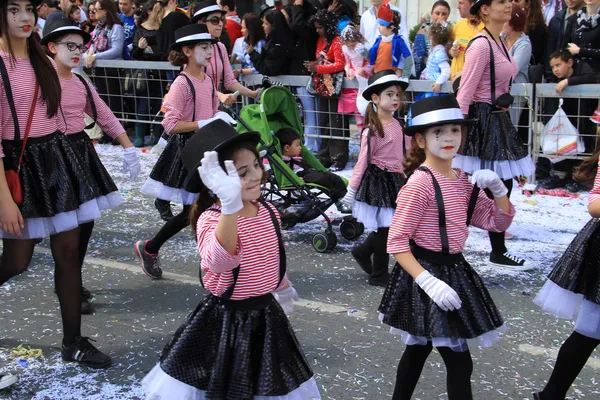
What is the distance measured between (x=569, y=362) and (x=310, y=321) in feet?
6.57

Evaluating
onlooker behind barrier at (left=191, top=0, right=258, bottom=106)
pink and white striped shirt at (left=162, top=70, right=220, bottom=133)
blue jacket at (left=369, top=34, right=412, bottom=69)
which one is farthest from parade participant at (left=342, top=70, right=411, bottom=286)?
blue jacket at (left=369, top=34, right=412, bottom=69)

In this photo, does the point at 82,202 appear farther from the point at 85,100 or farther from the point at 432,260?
the point at 432,260

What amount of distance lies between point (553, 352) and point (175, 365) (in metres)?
2.62

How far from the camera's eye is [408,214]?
3580 mm

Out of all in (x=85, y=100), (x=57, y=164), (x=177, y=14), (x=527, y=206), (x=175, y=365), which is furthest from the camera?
(x=177, y=14)

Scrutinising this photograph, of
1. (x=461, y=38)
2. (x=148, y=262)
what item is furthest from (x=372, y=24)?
(x=148, y=262)

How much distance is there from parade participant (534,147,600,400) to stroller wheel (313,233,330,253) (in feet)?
10.3

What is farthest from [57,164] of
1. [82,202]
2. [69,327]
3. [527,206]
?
[527,206]

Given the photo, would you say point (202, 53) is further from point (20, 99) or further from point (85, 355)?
point (85, 355)

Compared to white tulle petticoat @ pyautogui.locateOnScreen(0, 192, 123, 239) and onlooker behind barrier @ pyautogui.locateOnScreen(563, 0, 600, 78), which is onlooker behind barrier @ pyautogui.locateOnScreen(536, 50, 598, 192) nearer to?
onlooker behind barrier @ pyautogui.locateOnScreen(563, 0, 600, 78)

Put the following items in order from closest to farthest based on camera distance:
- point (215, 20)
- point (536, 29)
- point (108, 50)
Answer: point (215, 20)
point (536, 29)
point (108, 50)

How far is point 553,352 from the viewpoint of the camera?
191 inches

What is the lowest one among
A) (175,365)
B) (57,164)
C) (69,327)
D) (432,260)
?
(69,327)

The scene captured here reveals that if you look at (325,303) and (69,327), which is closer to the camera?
(69,327)
